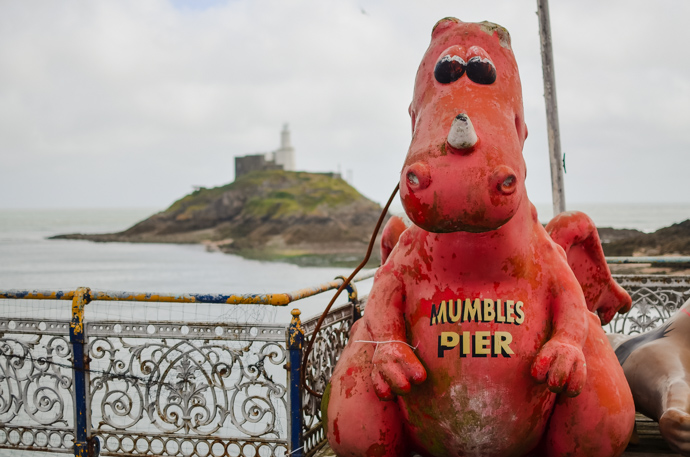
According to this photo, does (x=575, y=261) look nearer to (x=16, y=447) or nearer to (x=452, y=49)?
(x=452, y=49)

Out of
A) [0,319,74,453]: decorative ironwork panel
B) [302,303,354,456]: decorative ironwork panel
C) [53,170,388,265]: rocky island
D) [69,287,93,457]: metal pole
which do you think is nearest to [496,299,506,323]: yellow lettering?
[302,303,354,456]: decorative ironwork panel

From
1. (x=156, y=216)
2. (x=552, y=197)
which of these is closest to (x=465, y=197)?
(x=552, y=197)

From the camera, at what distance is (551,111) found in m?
5.27

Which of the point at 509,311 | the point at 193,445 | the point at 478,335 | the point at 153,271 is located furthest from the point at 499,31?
the point at 153,271

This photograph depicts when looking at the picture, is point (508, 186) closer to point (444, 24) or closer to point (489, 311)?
point (489, 311)

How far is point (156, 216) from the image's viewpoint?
58.0m

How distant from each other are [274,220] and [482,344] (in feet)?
155

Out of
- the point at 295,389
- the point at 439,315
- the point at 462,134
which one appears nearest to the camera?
the point at 462,134

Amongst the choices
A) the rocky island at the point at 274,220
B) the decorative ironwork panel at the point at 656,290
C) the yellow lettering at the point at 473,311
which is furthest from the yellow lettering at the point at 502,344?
the rocky island at the point at 274,220

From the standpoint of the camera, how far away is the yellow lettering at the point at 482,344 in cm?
244

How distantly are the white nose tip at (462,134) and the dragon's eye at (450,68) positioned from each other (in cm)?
42

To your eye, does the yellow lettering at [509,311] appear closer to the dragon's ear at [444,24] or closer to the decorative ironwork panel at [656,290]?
the dragon's ear at [444,24]

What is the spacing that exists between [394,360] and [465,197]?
2.46ft

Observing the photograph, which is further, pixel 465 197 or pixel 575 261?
pixel 575 261
